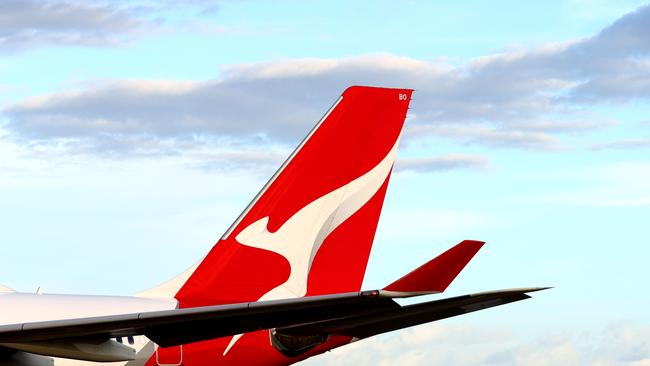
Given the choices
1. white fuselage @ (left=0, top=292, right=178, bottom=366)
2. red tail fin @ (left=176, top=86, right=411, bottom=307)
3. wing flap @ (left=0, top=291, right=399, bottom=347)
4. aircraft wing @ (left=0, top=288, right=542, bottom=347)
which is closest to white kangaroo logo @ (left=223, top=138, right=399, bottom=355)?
red tail fin @ (left=176, top=86, right=411, bottom=307)

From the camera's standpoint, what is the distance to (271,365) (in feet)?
69.6

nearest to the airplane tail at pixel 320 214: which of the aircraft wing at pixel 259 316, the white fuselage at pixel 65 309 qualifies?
the white fuselage at pixel 65 309

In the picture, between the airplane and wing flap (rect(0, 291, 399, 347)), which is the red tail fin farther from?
wing flap (rect(0, 291, 399, 347))

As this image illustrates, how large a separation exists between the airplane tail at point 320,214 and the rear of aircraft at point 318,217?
0.07 ft

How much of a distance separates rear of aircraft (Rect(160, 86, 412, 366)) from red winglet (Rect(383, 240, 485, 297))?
8.83m

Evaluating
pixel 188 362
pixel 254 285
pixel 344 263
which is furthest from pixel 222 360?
pixel 344 263

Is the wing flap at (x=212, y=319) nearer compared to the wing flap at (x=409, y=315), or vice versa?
the wing flap at (x=212, y=319)

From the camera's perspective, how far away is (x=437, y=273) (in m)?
13.5

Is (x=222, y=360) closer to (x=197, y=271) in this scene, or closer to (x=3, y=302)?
(x=197, y=271)

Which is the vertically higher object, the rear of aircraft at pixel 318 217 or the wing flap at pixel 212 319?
the rear of aircraft at pixel 318 217

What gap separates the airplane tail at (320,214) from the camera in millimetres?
22531

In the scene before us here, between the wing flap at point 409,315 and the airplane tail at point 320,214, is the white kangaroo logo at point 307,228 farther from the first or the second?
the wing flap at point 409,315

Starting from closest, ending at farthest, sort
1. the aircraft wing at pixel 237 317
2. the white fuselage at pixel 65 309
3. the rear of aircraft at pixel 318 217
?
the aircraft wing at pixel 237 317, the white fuselage at pixel 65 309, the rear of aircraft at pixel 318 217

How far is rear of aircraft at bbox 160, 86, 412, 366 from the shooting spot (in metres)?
22.4
